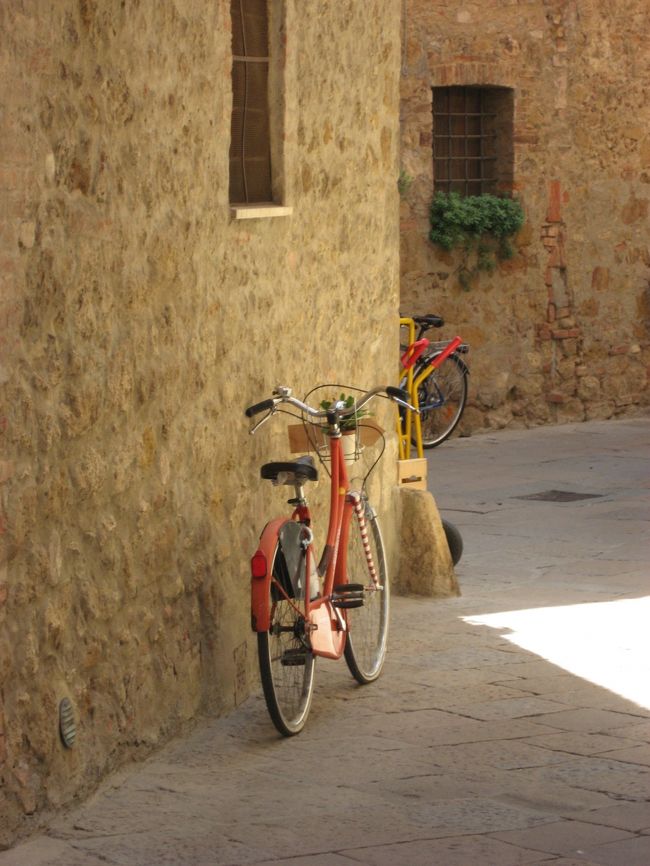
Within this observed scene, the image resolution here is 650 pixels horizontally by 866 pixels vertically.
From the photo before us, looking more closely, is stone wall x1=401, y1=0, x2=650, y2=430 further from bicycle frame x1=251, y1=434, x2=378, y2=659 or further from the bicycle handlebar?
the bicycle handlebar

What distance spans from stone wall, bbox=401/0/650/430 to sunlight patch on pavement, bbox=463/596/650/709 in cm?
694

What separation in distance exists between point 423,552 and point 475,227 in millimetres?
6851

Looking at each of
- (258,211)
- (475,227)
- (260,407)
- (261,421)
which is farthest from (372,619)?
(475,227)

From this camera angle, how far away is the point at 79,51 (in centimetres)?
472

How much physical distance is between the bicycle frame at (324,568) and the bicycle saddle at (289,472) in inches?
4.8

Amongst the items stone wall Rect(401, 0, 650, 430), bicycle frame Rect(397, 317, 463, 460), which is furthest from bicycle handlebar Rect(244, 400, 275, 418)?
stone wall Rect(401, 0, 650, 430)

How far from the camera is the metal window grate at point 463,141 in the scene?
14.8 meters

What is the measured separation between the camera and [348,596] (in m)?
6.01

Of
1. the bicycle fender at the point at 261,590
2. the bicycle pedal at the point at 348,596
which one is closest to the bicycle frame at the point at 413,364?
the bicycle pedal at the point at 348,596

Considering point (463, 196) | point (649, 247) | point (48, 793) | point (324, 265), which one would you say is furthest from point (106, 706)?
point (649, 247)

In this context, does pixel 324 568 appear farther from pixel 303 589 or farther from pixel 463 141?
pixel 463 141

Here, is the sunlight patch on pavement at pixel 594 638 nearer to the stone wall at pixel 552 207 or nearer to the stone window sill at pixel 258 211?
the stone window sill at pixel 258 211

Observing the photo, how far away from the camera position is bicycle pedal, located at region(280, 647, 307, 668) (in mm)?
5590

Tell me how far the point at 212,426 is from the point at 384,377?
2.45 m
